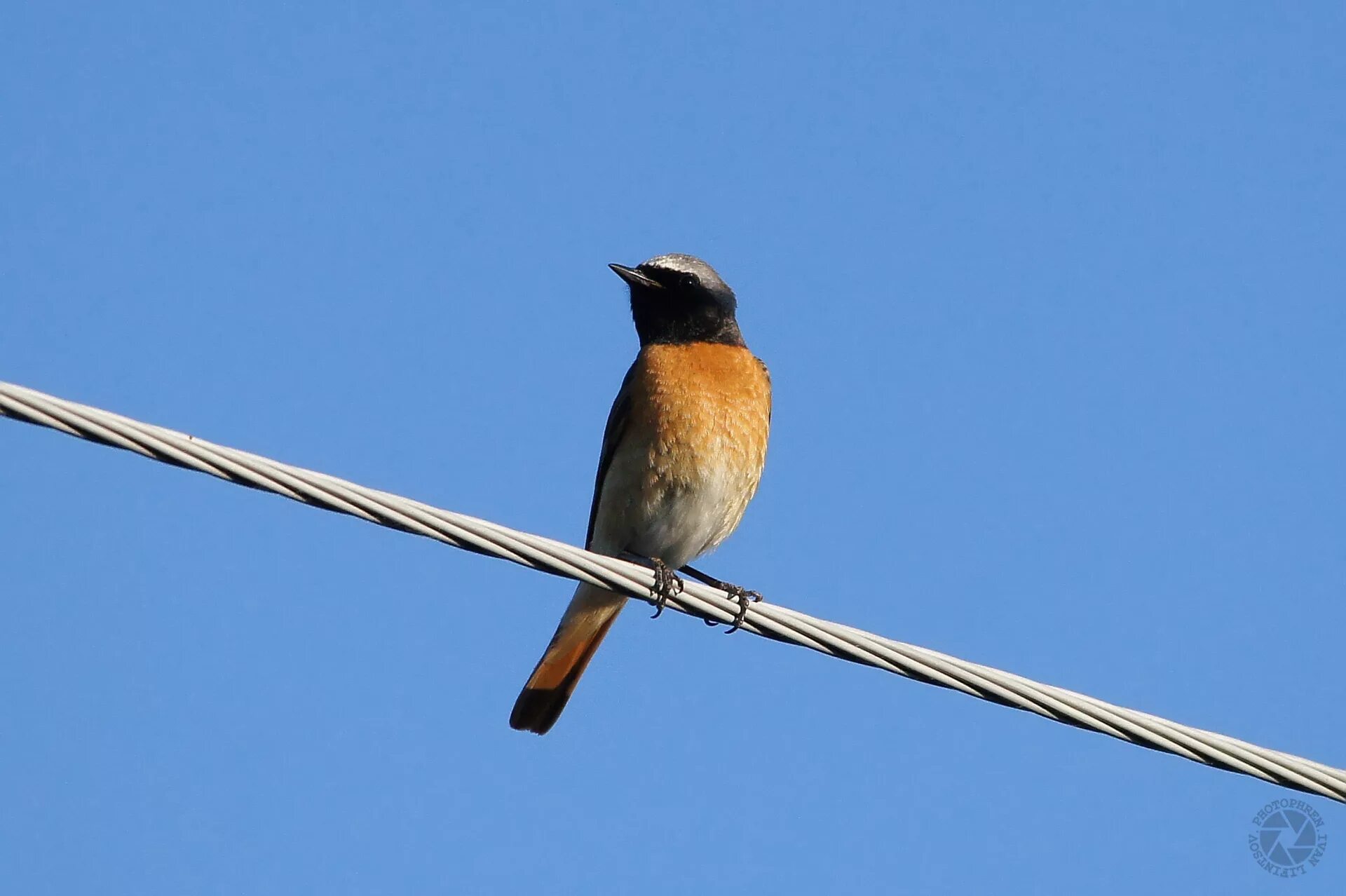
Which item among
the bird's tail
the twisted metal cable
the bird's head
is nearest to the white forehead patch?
the bird's head

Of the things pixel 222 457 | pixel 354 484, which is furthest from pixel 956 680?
pixel 222 457

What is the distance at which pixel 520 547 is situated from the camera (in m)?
5.07

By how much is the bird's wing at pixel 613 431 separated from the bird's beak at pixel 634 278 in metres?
0.64

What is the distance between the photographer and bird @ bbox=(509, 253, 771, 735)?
8859mm

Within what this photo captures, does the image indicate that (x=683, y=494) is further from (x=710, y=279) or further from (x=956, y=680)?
(x=956, y=680)

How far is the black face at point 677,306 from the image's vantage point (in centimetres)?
984

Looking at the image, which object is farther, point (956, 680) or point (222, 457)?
point (956, 680)

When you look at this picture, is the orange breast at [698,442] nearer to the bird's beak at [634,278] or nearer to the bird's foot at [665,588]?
the bird's beak at [634,278]

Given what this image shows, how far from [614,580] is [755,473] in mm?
3726

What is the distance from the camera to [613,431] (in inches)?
363

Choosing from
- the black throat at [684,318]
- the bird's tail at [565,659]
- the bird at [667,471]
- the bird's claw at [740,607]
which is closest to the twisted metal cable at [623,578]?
the bird's claw at [740,607]

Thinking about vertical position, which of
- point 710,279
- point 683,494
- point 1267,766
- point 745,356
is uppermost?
point 710,279

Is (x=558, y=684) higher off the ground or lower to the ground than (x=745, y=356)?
lower

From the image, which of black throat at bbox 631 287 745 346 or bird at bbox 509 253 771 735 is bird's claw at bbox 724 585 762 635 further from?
black throat at bbox 631 287 745 346
